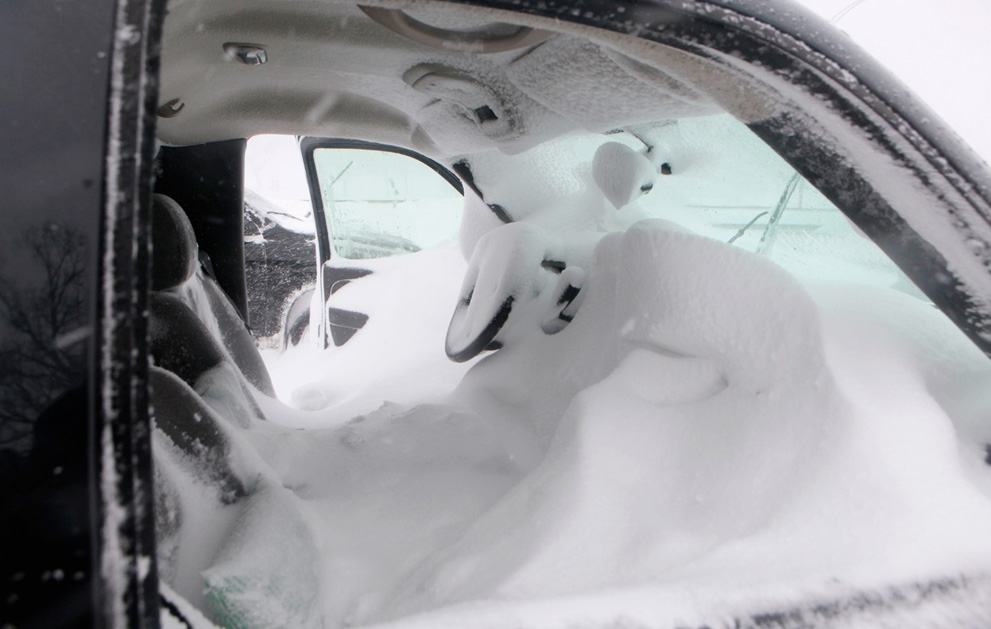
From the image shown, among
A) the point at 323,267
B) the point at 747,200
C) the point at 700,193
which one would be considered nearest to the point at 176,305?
the point at 700,193

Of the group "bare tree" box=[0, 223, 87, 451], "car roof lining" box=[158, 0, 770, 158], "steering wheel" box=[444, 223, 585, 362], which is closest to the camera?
"bare tree" box=[0, 223, 87, 451]

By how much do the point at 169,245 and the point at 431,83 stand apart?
2.67 feet

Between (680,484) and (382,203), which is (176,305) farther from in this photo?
(382,203)

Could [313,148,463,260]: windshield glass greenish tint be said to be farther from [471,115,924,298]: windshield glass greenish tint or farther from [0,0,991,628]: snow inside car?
[0,0,991,628]: snow inside car

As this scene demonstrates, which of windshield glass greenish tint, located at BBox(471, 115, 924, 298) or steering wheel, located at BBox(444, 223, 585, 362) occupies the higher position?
windshield glass greenish tint, located at BBox(471, 115, 924, 298)

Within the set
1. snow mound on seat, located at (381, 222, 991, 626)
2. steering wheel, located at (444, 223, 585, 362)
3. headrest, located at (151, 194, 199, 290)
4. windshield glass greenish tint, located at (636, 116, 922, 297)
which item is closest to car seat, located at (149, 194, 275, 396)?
headrest, located at (151, 194, 199, 290)

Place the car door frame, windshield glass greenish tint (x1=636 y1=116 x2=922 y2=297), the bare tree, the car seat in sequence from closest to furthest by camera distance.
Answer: the bare tree, the car seat, windshield glass greenish tint (x1=636 y1=116 x2=922 y2=297), the car door frame

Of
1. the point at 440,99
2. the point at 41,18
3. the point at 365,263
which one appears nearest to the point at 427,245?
the point at 365,263

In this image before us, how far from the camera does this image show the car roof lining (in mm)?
829

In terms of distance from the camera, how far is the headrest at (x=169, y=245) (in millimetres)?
1482

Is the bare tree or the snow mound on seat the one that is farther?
the snow mound on seat

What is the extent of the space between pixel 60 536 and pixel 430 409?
1.27m

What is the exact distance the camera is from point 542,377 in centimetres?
160

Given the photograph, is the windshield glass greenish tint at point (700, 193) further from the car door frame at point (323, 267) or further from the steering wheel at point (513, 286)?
the car door frame at point (323, 267)
